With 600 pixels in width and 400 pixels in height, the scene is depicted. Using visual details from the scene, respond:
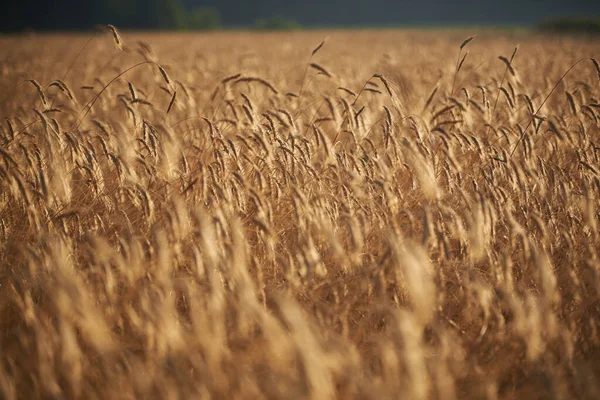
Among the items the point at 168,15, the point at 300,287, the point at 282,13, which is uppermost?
the point at 282,13

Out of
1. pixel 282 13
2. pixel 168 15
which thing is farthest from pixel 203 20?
pixel 282 13

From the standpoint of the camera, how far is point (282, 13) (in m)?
148

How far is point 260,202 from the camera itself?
5.73ft

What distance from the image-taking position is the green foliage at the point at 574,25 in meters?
30.3

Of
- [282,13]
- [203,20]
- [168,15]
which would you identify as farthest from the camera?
[282,13]

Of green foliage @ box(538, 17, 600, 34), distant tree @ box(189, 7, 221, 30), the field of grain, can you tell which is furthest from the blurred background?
the field of grain

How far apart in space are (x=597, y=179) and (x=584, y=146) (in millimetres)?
703

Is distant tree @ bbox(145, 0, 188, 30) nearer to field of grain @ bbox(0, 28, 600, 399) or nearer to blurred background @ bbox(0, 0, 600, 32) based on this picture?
blurred background @ bbox(0, 0, 600, 32)

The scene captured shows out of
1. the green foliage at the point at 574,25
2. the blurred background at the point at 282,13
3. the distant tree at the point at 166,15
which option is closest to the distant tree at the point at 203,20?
the blurred background at the point at 282,13

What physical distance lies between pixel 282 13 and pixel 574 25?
13058 centimetres

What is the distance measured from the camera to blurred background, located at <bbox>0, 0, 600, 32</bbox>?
2469 inches

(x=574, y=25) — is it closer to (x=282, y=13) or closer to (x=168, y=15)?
(x=168, y=15)

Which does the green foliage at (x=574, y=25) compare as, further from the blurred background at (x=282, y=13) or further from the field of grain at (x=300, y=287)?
the field of grain at (x=300, y=287)

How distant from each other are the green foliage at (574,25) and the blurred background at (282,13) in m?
33.1
